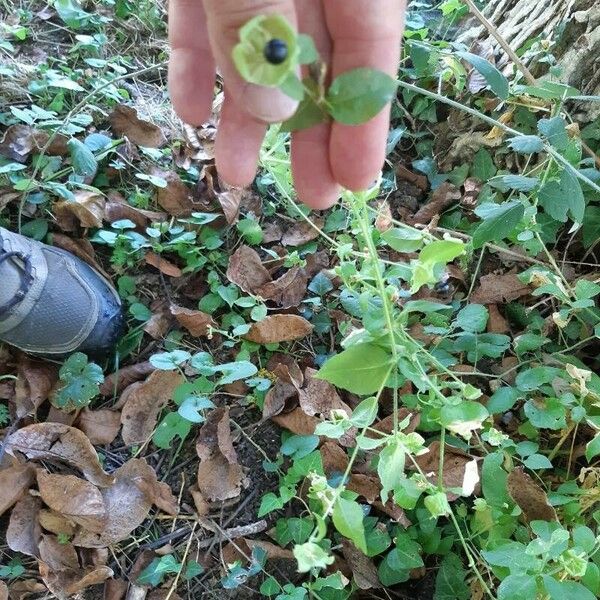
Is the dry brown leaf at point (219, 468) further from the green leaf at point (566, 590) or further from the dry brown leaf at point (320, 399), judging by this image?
the green leaf at point (566, 590)

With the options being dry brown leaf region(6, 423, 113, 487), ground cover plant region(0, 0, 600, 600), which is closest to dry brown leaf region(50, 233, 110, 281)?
ground cover plant region(0, 0, 600, 600)

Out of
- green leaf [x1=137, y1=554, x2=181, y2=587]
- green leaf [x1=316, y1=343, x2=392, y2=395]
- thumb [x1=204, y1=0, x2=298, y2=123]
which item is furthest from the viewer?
green leaf [x1=137, y1=554, x2=181, y2=587]

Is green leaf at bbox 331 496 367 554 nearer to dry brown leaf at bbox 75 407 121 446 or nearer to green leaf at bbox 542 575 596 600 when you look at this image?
green leaf at bbox 542 575 596 600

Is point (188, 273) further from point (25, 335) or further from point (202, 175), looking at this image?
point (25, 335)

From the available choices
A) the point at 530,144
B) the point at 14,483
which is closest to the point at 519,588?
the point at 530,144

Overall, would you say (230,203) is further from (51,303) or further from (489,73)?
(489,73)

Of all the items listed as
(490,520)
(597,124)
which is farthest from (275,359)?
(597,124)
